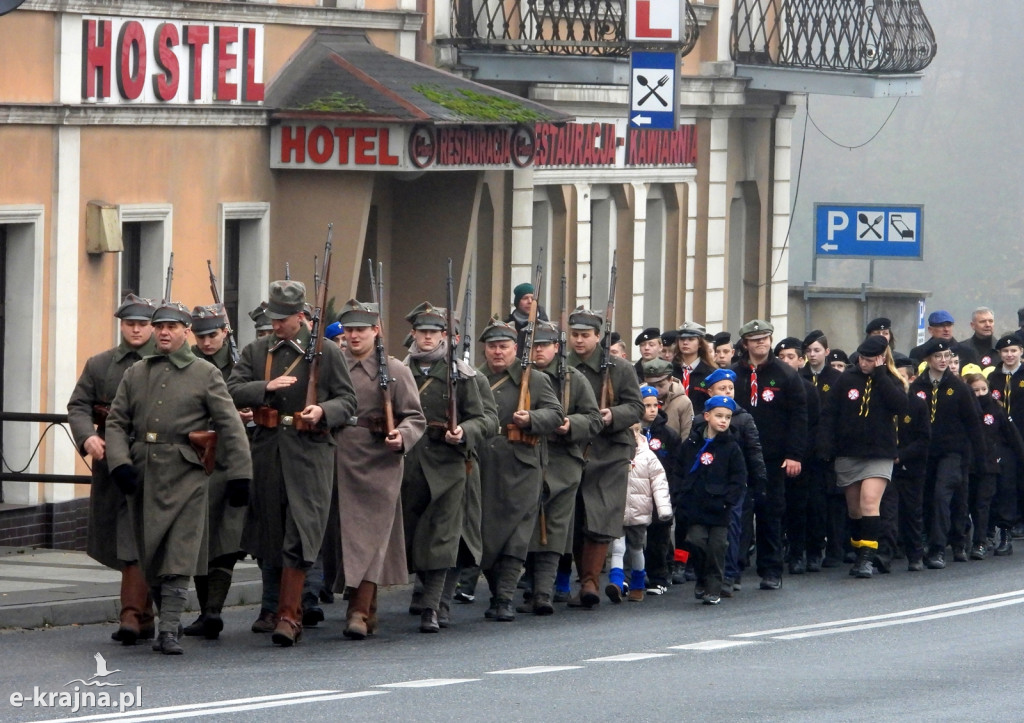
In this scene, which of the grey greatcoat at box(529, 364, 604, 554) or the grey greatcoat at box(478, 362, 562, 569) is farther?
the grey greatcoat at box(529, 364, 604, 554)

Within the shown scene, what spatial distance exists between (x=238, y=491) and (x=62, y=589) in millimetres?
2244

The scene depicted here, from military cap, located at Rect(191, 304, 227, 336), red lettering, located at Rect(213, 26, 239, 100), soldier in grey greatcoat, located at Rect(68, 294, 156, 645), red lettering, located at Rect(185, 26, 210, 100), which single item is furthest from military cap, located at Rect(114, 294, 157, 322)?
red lettering, located at Rect(213, 26, 239, 100)

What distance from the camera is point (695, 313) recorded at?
30.0 meters

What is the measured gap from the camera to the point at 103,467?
1294 centimetres

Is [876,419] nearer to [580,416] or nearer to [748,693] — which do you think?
[580,416]

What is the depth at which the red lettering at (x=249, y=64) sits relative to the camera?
66.7 feet

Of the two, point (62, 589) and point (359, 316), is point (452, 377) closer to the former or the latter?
point (359, 316)

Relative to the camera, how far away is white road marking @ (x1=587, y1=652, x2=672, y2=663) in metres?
12.9

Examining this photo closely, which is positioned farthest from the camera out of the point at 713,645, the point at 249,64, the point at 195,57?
the point at 249,64

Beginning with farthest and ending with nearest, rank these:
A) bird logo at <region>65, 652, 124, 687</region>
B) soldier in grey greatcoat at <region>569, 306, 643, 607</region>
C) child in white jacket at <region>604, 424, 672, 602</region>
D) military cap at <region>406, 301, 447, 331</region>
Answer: child in white jacket at <region>604, 424, 672, 602</region>, soldier in grey greatcoat at <region>569, 306, 643, 607</region>, military cap at <region>406, 301, 447, 331</region>, bird logo at <region>65, 652, 124, 687</region>

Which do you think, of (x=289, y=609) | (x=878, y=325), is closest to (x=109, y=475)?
(x=289, y=609)

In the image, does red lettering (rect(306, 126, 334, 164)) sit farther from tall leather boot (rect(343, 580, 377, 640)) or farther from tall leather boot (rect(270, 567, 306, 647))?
tall leather boot (rect(270, 567, 306, 647))

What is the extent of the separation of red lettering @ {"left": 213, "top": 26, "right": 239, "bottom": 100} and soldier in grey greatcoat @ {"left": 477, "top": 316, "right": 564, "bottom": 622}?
18.7ft

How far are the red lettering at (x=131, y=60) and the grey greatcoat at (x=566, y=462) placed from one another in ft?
16.6
